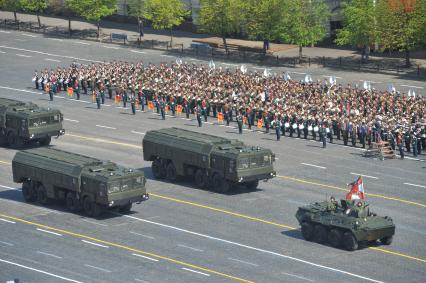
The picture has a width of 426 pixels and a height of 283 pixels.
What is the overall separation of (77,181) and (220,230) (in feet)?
27.6

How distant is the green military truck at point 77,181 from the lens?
59.1m

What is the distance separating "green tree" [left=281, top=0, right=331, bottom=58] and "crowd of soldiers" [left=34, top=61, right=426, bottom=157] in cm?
1288

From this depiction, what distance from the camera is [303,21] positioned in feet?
358

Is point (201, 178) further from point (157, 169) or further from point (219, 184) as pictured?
point (157, 169)

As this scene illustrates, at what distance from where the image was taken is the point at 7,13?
140 meters

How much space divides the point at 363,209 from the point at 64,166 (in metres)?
17.2

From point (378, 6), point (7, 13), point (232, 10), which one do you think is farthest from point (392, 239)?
point (7, 13)

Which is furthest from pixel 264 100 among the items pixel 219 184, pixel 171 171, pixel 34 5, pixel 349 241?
pixel 34 5

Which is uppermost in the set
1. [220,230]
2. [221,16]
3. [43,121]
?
[221,16]

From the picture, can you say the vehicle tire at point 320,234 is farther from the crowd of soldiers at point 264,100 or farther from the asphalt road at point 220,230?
the crowd of soldiers at point 264,100

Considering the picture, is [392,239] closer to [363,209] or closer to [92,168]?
[363,209]

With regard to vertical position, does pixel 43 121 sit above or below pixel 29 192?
above

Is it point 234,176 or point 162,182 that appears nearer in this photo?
point 234,176

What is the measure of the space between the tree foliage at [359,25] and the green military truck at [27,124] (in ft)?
125
